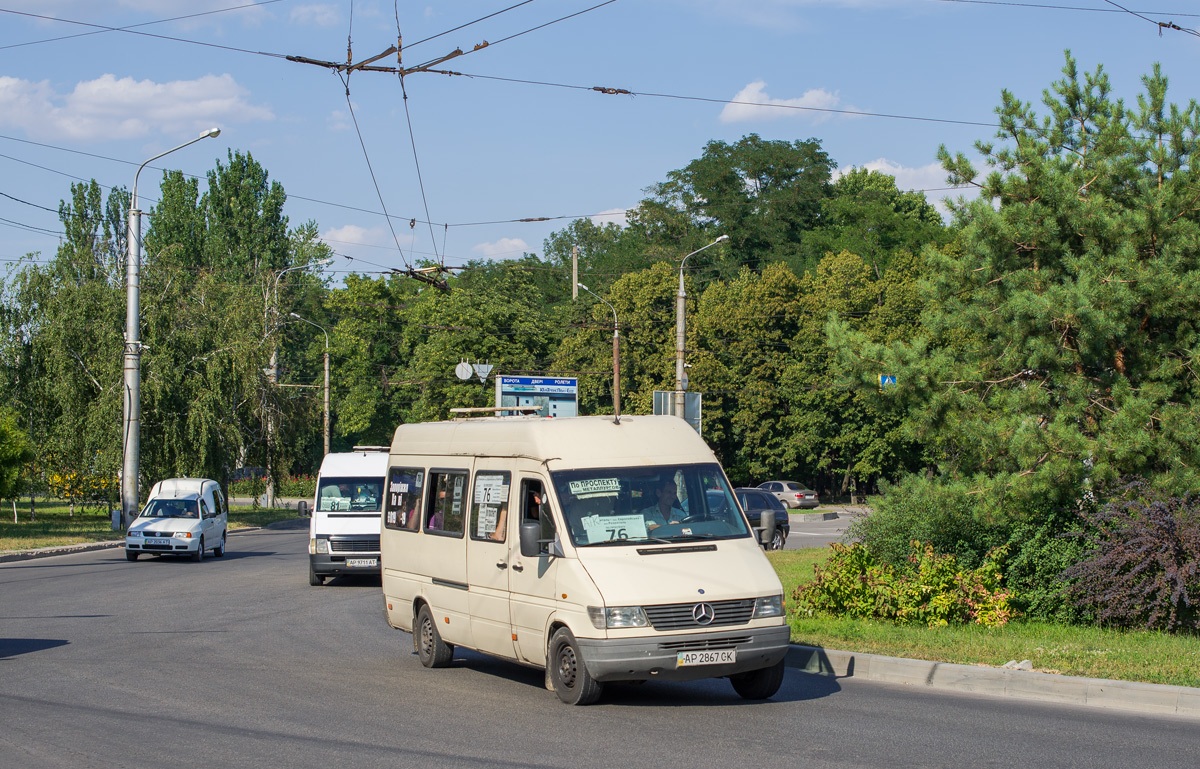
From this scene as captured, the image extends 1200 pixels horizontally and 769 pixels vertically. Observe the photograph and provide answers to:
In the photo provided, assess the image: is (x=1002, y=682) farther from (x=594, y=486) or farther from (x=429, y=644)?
(x=429, y=644)

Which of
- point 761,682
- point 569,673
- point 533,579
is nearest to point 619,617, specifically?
point 569,673

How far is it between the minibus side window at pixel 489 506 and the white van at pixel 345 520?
9588 millimetres

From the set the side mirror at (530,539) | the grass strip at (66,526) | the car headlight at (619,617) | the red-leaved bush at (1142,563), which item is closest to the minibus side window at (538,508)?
the side mirror at (530,539)

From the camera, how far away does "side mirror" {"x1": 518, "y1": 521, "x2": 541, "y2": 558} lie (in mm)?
9359

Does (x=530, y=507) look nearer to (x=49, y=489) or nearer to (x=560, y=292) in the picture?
(x=49, y=489)

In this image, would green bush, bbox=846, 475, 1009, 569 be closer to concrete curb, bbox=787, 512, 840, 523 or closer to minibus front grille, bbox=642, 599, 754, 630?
minibus front grille, bbox=642, 599, 754, 630

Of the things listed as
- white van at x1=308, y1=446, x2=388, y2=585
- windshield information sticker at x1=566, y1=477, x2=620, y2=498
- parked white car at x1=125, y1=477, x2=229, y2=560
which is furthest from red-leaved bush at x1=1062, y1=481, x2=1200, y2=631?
parked white car at x1=125, y1=477, x2=229, y2=560

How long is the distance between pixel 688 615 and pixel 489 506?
8.55 ft

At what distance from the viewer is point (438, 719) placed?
885cm

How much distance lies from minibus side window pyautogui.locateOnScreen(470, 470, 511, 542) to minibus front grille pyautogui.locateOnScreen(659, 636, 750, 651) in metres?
2.16

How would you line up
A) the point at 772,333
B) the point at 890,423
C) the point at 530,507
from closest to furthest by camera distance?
the point at 530,507 < the point at 890,423 < the point at 772,333

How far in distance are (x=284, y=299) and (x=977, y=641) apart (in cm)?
6130

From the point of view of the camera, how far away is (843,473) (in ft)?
221

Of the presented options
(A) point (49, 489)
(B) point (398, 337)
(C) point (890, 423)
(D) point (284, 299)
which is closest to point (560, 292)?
(B) point (398, 337)
